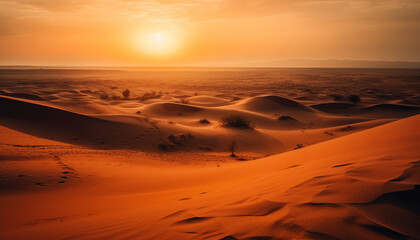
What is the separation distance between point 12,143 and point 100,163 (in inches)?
115

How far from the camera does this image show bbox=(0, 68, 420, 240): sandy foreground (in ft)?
7.66

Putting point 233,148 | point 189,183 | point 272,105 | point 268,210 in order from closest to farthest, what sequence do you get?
point 268,210 < point 189,183 < point 233,148 < point 272,105

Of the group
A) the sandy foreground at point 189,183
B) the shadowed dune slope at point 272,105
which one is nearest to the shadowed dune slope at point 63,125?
the sandy foreground at point 189,183

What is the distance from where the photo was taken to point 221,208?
2.93 metres

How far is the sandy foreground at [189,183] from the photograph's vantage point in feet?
7.66

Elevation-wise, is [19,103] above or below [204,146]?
above

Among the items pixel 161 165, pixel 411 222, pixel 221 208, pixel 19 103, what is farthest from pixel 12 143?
pixel 411 222

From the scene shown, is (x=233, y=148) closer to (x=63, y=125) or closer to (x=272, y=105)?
(x=63, y=125)

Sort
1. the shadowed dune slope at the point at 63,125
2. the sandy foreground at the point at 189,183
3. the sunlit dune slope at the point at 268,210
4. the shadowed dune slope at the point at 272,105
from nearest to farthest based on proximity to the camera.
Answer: the sunlit dune slope at the point at 268,210, the sandy foreground at the point at 189,183, the shadowed dune slope at the point at 63,125, the shadowed dune slope at the point at 272,105

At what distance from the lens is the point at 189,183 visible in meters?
5.54

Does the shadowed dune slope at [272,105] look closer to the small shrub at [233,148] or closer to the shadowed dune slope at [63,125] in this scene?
the small shrub at [233,148]

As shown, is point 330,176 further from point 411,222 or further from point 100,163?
point 100,163

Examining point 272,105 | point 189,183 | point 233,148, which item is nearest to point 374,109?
point 272,105

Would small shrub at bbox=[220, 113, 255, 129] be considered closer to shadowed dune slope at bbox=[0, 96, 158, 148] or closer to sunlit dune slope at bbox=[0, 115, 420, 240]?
shadowed dune slope at bbox=[0, 96, 158, 148]
